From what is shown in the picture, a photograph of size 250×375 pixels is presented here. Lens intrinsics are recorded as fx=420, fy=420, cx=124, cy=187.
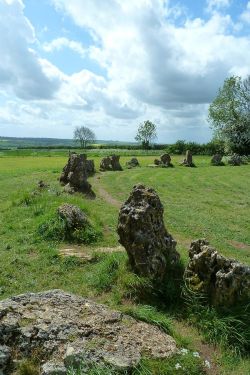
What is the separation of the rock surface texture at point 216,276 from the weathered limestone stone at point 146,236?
0.94 metres

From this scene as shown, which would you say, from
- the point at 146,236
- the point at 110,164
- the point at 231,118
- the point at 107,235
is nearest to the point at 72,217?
the point at 107,235

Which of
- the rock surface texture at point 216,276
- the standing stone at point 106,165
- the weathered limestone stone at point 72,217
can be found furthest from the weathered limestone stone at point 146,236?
the standing stone at point 106,165

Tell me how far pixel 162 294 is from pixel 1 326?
4.26 m

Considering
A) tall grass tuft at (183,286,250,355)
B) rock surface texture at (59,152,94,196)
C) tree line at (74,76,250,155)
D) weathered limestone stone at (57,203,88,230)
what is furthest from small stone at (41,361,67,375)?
tree line at (74,76,250,155)

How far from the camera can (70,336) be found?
24.6 feet

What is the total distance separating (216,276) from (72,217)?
7.53 metres

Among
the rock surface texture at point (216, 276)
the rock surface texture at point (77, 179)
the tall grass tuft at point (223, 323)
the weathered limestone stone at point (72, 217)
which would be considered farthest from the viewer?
the rock surface texture at point (77, 179)

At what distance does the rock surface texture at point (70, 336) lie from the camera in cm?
706

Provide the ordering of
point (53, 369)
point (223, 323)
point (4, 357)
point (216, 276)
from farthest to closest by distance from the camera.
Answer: point (216, 276) < point (223, 323) < point (4, 357) < point (53, 369)

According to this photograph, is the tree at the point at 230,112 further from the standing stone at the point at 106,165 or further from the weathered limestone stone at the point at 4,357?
the weathered limestone stone at the point at 4,357

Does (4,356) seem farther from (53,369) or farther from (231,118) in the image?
(231,118)

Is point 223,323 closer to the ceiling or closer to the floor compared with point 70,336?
closer to the floor

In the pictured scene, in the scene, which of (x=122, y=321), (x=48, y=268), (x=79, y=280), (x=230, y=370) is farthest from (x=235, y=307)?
(x=48, y=268)

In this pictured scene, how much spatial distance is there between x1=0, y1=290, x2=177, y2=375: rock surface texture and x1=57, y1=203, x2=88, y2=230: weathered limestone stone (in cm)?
708
